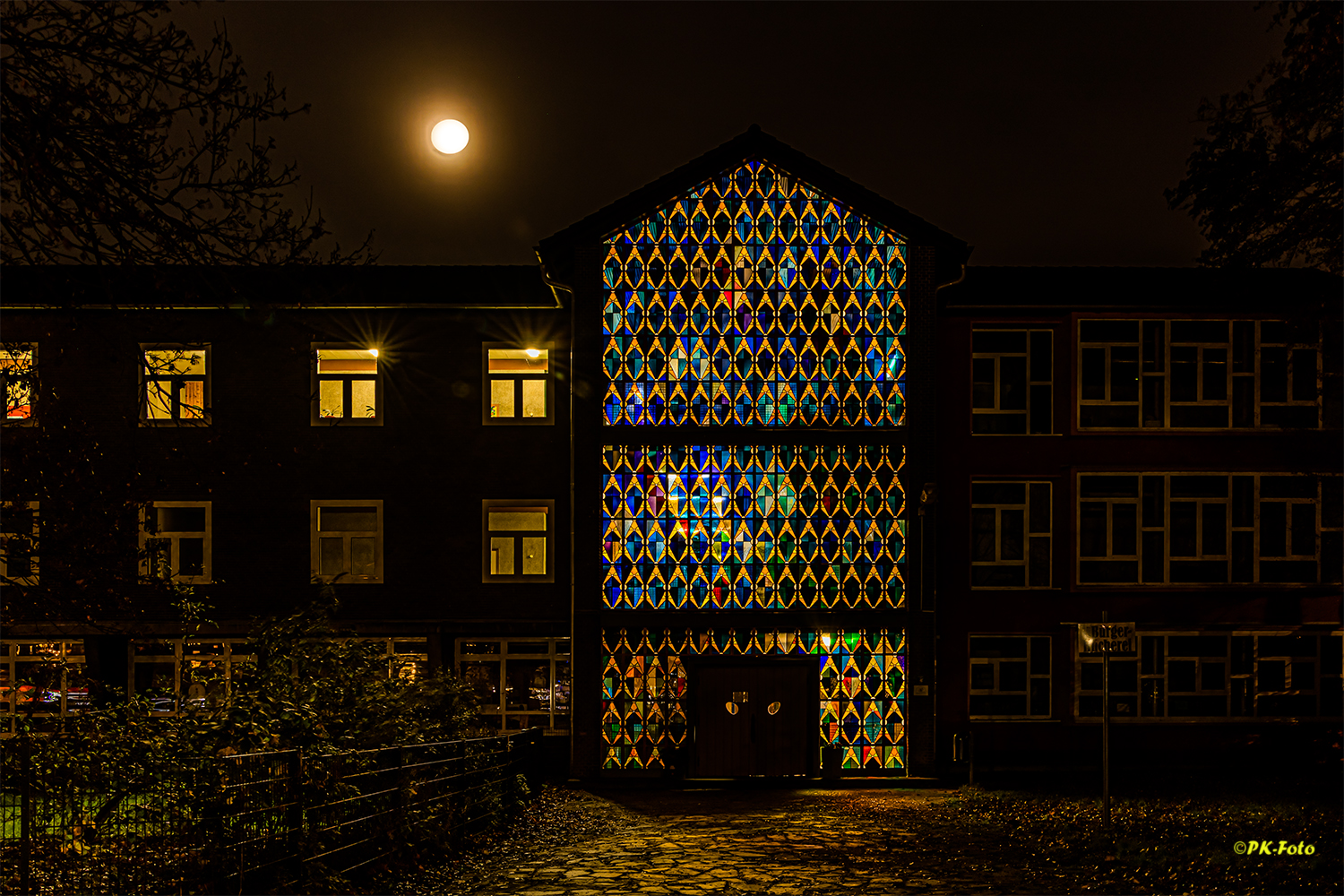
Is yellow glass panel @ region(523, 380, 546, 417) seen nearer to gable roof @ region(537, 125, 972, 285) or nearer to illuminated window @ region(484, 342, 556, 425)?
illuminated window @ region(484, 342, 556, 425)

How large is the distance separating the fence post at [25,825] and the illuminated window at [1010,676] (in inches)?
814

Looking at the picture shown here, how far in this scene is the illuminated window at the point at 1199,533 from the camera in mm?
25656

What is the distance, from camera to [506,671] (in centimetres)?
2561

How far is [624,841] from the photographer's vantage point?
15.4 metres

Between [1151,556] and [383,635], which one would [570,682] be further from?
[1151,556]

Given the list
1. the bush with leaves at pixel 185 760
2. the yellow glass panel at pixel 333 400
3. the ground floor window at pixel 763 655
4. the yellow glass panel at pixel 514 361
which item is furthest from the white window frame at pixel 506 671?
the bush with leaves at pixel 185 760

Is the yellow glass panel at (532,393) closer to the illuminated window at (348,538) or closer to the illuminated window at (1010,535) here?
the illuminated window at (348,538)

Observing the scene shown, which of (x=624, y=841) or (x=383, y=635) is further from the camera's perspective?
(x=383, y=635)

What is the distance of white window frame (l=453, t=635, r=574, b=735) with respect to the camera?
2556cm

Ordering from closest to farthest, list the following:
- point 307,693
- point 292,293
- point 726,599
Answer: point 292,293, point 307,693, point 726,599

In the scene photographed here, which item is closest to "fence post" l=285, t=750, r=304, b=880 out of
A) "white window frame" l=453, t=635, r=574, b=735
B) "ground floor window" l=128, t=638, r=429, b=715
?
"ground floor window" l=128, t=638, r=429, b=715

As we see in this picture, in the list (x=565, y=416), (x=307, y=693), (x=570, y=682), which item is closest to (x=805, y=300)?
(x=565, y=416)

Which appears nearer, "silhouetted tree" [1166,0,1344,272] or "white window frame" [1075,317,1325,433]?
"silhouetted tree" [1166,0,1344,272]

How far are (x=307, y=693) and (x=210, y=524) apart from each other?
14225 millimetres
